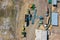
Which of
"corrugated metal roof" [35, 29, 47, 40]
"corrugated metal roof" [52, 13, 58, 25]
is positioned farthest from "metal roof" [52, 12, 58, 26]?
"corrugated metal roof" [35, 29, 47, 40]

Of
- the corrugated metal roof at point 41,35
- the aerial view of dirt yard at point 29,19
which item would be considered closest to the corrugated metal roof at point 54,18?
the aerial view of dirt yard at point 29,19

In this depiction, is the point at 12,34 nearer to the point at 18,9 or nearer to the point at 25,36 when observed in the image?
the point at 25,36

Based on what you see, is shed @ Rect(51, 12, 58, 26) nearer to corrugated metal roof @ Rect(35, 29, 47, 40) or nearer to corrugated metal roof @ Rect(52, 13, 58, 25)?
corrugated metal roof @ Rect(52, 13, 58, 25)

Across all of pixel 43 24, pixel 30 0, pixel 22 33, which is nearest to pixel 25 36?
pixel 22 33

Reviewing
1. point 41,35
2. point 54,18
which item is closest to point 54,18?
point 54,18

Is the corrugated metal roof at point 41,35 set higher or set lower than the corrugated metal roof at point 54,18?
lower

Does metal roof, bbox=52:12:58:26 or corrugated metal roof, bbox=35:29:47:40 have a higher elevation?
metal roof, bbox=52:12:58:26

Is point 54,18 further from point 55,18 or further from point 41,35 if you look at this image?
point 41,35

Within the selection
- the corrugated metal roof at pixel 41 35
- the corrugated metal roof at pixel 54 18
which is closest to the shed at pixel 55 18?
the corrugated metal roof at pixel 54 18

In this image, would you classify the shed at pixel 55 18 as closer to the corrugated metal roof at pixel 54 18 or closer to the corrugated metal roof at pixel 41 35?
the corrugated metal roof at pixel 54 18
